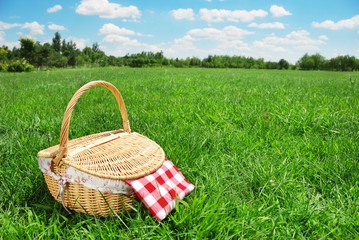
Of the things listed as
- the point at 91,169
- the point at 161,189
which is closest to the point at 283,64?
the point at 161,189

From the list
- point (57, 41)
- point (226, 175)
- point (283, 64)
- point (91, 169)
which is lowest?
point (226, 175)

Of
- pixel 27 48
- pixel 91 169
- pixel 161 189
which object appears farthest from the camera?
pixel 27 48

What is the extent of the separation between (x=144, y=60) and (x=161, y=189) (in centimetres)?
6433

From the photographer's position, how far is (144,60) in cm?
6444

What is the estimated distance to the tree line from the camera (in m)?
57.8

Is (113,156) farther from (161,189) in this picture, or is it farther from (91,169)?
(161,189)

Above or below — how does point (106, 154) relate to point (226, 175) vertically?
above

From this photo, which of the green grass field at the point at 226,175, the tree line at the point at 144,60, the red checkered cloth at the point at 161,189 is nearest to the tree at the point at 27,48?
the tree line at the point at 144,60

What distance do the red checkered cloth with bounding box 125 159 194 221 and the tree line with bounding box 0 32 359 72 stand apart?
5622 cm

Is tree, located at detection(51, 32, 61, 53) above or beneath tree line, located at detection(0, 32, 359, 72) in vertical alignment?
above

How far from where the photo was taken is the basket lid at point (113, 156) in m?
1.79

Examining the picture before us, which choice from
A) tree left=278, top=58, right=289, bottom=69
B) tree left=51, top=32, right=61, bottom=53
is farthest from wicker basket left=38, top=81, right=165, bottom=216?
tree left=51, top=32, right=61, bottom=53

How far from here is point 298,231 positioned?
71.1 inches

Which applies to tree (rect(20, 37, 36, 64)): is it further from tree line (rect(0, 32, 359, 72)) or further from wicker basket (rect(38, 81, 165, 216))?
wicker basket (rect(38, 81, 165, 216))
